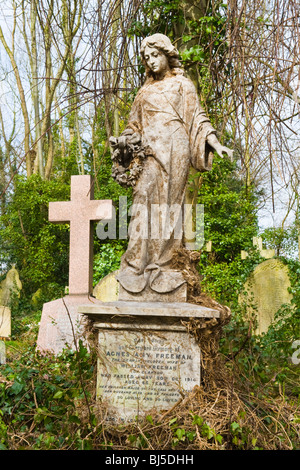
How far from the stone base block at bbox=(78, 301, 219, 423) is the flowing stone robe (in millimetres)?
339

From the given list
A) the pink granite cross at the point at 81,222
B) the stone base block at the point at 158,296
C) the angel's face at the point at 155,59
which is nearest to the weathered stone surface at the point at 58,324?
the pink granite cross at the point at 81,222

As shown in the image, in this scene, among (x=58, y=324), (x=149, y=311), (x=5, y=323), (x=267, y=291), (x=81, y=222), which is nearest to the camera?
(x=149, y=311)

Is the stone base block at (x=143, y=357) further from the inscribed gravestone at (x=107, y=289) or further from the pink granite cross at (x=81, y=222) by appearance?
the inscribed gravestone at (x=107, y=289)

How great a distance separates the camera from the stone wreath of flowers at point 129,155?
13.3 ft

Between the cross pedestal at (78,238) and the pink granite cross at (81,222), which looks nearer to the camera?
the cross pedestal at (78,238)

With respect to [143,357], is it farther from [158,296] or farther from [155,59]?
[155,59]

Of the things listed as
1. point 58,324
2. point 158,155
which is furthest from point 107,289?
point 158,155

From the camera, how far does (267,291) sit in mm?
8211

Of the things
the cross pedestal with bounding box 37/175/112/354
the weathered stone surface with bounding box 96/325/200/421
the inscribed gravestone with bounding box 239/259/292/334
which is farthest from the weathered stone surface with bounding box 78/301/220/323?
the inscribed gravestone with bounding box 239/259/292/334

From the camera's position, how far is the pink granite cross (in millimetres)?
6656

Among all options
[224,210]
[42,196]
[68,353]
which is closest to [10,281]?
[42,196]

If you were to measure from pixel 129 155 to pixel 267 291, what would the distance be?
4.88 metres
